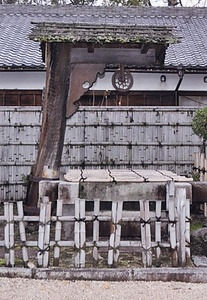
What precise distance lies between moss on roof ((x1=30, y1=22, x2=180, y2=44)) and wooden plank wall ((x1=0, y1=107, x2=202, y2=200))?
9.11 feet

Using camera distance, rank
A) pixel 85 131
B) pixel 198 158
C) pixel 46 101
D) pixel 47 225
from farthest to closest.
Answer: pixel 85 131, pixel 198 158, pixel 46 101, pixel 47 225

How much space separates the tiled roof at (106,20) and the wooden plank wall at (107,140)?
9.01ft

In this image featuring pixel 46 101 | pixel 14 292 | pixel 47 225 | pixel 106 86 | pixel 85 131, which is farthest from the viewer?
pixel 106 86

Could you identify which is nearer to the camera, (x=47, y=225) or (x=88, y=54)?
(x=47, y=225)

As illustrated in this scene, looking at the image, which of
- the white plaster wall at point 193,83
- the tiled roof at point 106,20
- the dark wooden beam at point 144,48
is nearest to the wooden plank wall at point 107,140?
the white plaster wall at point 193,83

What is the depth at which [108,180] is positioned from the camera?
504 centimetres

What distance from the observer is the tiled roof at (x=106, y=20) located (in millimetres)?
11417

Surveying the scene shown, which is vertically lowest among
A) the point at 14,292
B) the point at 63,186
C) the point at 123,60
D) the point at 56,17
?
the point at 14,292

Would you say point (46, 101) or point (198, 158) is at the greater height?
point (46, 101)

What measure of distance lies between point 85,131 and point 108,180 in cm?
373

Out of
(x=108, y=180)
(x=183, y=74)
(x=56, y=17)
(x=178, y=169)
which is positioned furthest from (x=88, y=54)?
(x=56, y=17)

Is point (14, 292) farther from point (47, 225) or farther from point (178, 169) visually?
point (178, 169)

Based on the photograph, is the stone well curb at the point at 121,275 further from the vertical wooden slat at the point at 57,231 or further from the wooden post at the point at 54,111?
the wooden post at the point at 54,111

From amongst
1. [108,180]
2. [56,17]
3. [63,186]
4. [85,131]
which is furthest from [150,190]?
[56,17]
